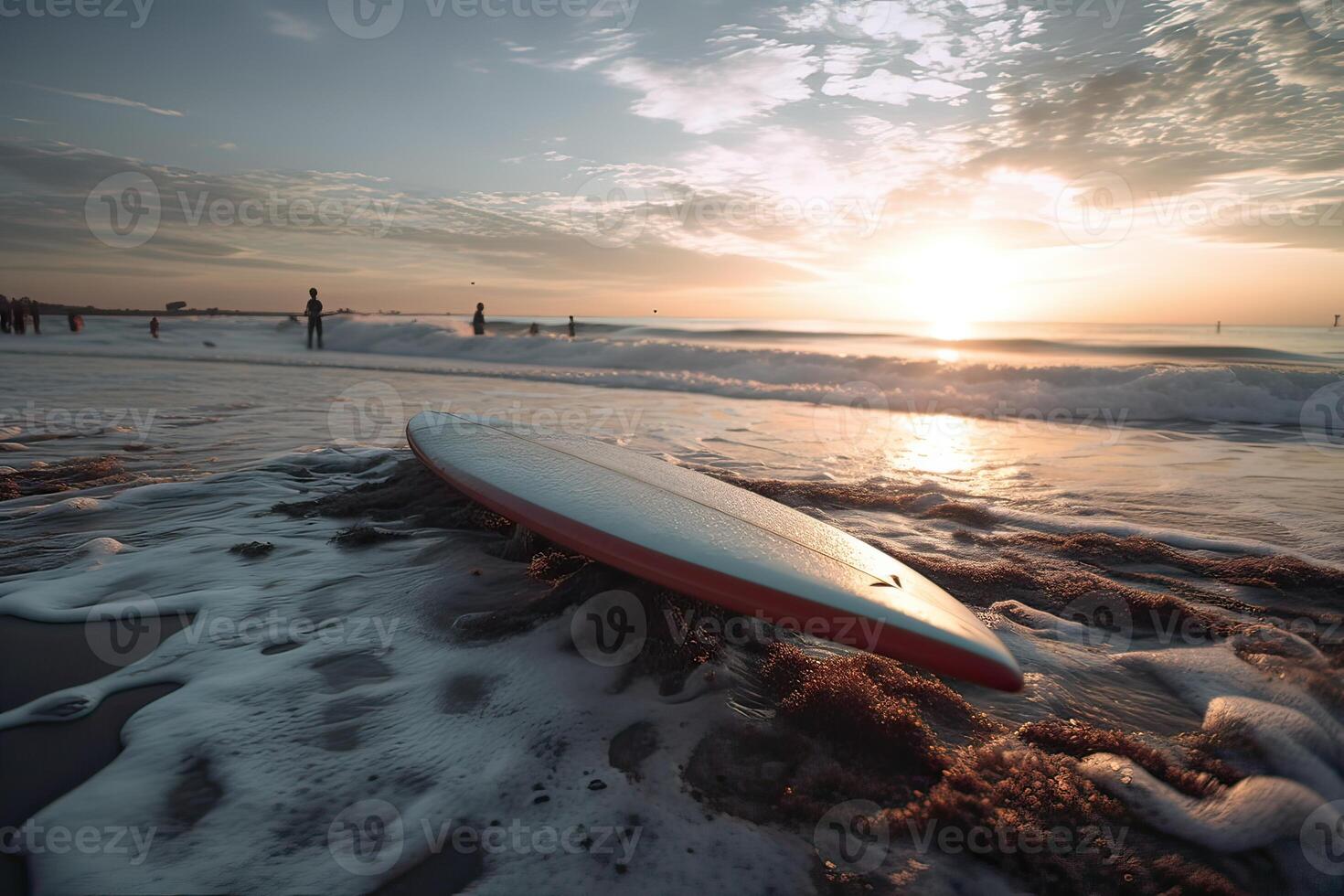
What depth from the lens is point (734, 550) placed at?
219 centimetres

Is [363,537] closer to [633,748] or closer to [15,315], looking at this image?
[633,748]

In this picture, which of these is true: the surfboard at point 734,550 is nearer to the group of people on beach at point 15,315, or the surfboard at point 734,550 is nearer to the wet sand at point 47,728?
the wet sand at point 47,728

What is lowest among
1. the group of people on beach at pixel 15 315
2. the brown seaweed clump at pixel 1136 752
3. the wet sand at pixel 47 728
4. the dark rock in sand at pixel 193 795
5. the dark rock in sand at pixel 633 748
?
the dark rock in sand at pixel 193 795

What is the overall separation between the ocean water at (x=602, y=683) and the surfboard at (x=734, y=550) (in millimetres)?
379

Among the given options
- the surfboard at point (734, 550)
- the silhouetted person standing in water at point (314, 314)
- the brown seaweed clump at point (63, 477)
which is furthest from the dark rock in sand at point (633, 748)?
the silhouetted person standing in water at point (314, 314)

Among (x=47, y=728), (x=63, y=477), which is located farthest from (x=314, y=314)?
(x=47, y=728)

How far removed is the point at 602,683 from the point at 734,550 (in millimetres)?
639

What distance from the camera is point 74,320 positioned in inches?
854

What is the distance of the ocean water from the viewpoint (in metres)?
1.55

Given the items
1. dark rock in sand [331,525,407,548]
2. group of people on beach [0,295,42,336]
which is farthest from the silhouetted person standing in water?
dark rock in sand [331,525,407,548]

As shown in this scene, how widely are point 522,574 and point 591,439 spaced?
1.34 m

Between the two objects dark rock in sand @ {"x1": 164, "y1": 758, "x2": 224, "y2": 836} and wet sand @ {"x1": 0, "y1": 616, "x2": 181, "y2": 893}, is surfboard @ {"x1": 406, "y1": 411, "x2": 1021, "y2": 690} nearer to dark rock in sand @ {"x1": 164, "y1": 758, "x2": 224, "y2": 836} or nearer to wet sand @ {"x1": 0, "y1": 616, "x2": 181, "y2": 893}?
dark rock in sand @ {"x1": 164, "y1": 758, "x2": 224, "y2": 836}

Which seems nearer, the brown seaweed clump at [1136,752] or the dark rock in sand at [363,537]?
the brown seaweed clump at [1136,752]

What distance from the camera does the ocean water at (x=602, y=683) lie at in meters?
1.55
